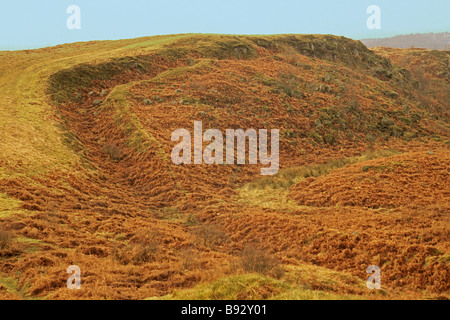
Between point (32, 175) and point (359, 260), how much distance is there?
14.4 m

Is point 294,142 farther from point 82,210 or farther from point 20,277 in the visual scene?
point 20,277

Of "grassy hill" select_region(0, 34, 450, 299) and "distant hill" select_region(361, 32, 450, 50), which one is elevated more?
"distant hill" select_region(361, 32, 450, 50)

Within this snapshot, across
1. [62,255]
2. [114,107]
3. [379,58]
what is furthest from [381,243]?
[379,58]

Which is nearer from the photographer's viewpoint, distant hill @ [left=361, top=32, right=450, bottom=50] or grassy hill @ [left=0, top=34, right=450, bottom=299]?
grassy hill @ [left=0, top=34, right=450, bottom=299]

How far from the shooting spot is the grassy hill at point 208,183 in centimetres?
851

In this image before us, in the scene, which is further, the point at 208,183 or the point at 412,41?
the point at 412,41

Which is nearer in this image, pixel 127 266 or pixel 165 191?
pixel 127 266

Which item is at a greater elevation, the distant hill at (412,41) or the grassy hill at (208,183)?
the distant hill at (412,41)

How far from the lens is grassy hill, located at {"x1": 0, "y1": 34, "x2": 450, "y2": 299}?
851cm

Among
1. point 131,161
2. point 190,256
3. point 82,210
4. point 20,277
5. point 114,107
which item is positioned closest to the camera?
point 20,277

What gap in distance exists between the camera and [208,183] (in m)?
19.5

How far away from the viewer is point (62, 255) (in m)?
9.32

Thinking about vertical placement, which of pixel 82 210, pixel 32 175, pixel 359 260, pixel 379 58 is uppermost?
pixel 379 58

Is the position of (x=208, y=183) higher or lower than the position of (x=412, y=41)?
lower
